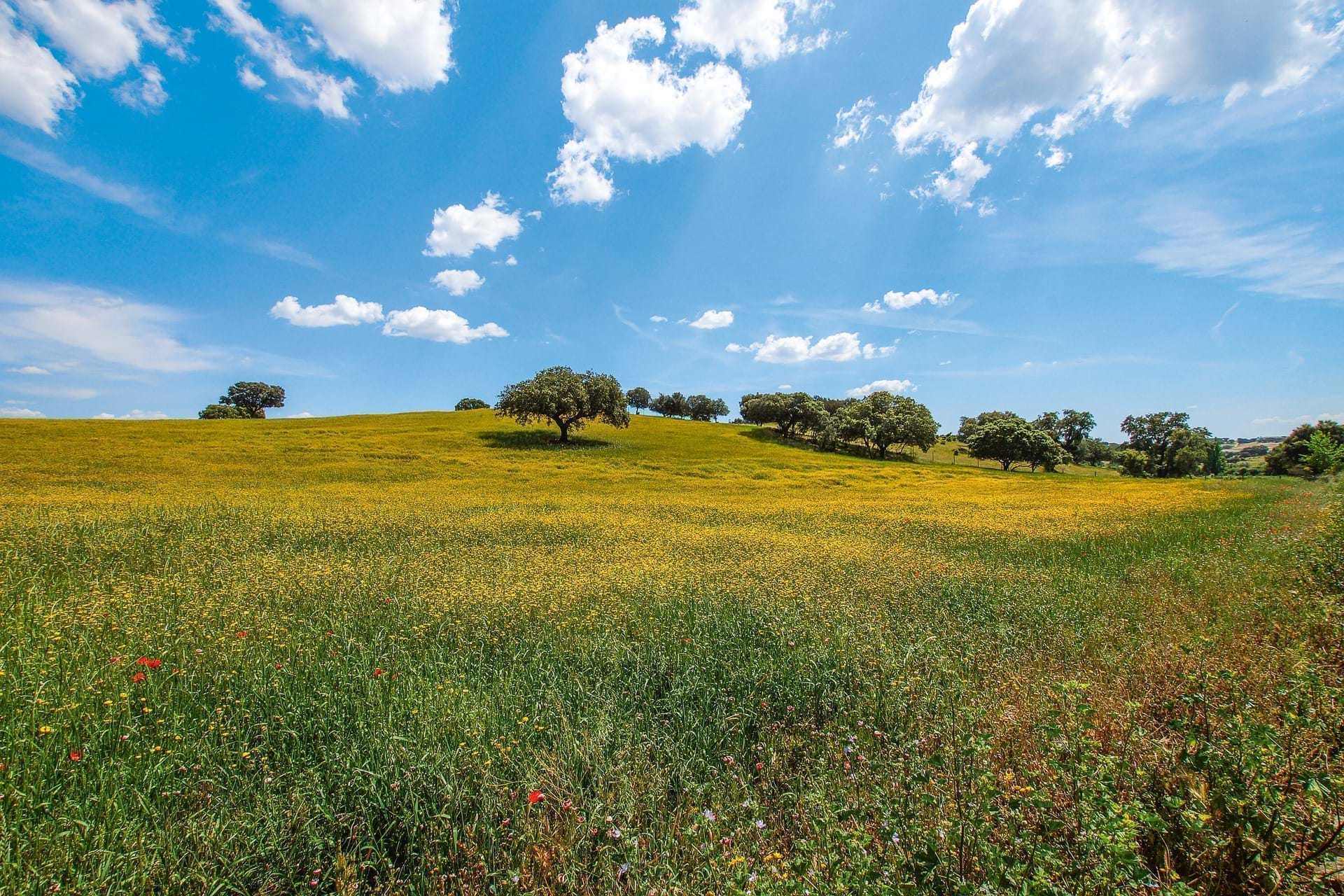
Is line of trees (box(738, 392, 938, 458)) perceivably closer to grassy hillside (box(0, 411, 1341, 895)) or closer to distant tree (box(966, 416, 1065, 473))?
distant tree (box(966, 416, 1065, 473))

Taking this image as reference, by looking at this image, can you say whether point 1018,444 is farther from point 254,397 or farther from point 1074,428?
point 254,397

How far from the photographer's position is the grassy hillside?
2.96 meters

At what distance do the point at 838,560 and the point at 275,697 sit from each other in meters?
9.89

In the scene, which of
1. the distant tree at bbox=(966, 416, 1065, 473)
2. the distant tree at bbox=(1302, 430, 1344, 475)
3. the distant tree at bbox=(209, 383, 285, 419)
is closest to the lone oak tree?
the distant tree at bbox=(209, 383, 285, 419)

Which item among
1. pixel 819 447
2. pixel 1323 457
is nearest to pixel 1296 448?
pixel 1323 457

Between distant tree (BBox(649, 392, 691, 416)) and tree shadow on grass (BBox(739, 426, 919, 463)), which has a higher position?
distant tree (BBox(649, 392, 691, 416))

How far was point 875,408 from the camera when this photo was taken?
77.4 m

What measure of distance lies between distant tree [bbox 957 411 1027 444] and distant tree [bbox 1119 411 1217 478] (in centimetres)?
2123

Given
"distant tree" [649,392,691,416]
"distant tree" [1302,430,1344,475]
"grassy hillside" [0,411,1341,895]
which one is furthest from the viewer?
"distant tree" [649,392,691,416]

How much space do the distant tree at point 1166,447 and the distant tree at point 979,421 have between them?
21228mm

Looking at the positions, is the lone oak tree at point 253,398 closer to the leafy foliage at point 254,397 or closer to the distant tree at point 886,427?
the leafy foliage at point 254,397

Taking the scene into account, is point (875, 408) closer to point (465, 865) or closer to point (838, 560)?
point (838, 560)

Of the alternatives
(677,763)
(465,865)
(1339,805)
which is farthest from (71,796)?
(1339,805)

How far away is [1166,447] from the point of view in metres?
91.3
